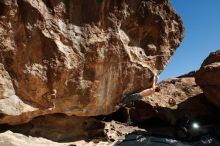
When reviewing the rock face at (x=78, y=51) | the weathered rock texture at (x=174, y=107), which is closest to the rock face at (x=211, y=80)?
the weathered rock texture at (x=174, y=107)

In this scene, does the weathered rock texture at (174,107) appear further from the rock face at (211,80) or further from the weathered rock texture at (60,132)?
the weathered rock texture at (60,132)

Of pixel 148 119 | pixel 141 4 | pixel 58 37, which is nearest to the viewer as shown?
pixel 58 37

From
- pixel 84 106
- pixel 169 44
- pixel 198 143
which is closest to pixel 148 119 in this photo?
pixel 198 143

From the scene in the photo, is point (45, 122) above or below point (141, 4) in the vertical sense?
below

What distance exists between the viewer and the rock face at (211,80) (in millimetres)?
11907

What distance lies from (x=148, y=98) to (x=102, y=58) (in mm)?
6042

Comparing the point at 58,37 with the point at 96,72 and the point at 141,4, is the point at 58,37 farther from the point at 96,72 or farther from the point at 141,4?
the point at 141,4

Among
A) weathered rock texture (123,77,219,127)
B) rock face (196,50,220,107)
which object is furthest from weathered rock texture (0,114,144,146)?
rock face (196,50,220,107)

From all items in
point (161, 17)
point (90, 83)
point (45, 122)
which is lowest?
point (45, 122)

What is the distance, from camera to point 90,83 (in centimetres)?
735

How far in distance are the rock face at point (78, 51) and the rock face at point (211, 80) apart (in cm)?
386

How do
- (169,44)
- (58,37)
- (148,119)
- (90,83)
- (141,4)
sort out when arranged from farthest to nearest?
(148,119) < (169,44) < (141,4) < (90,83) < (58,37)

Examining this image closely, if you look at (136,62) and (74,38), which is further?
(136,62)

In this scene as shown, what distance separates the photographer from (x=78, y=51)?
710 cm
